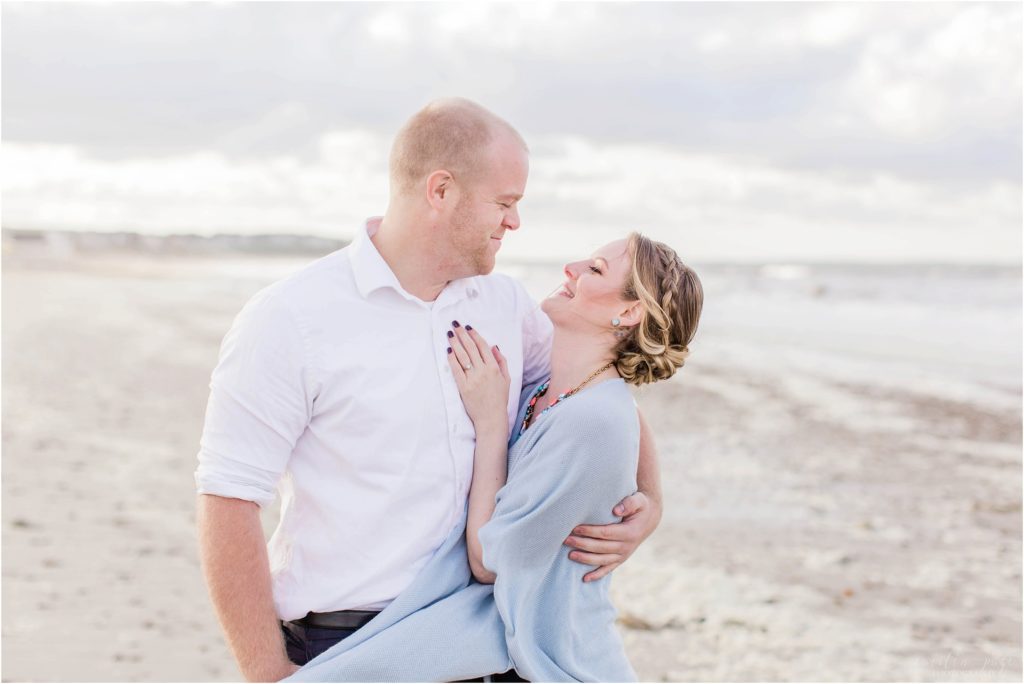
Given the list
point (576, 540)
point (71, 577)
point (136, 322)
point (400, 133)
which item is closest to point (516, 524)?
point (576, 540)

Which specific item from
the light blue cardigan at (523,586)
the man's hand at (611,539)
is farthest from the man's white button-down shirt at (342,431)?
the man's hand at (611,539)

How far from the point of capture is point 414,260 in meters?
2.86

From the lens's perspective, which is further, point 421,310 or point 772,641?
point 772,641

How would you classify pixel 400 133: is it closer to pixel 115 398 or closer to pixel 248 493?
pixel 248 493

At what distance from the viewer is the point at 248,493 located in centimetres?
262

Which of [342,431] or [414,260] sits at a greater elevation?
[414,260]

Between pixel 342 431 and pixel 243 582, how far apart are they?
1.50 feet

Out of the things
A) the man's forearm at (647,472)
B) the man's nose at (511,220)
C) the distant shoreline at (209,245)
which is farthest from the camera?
the distant shoreline at (209,245)

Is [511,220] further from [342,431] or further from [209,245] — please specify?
[209,245]

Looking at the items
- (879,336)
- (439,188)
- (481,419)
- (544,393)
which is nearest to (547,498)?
(481,419)

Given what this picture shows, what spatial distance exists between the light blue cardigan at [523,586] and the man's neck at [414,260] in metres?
0.49

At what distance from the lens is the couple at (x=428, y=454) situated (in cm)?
264

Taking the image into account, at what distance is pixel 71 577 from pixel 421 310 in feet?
13.7

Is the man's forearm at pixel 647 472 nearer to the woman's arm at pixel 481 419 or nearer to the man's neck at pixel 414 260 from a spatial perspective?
the woman's arm at pixel 481 419
